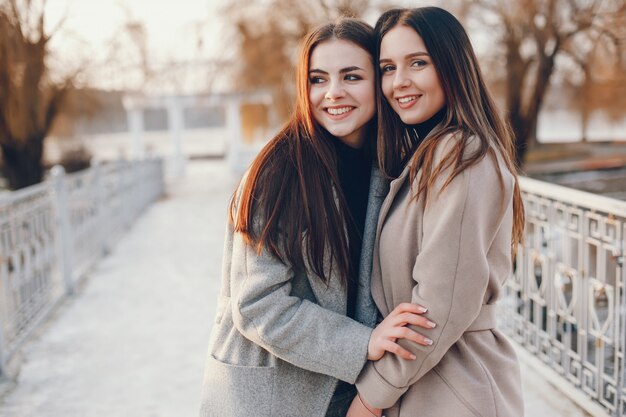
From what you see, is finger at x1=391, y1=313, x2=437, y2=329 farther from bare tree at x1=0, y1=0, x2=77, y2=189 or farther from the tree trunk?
the tree trunk

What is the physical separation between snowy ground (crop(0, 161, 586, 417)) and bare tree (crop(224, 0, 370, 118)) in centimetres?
863

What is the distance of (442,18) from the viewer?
1532mm

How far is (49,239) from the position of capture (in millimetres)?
5984

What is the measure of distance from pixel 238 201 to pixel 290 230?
0.57 ft

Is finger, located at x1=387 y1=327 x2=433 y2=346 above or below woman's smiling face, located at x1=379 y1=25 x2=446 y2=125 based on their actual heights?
below

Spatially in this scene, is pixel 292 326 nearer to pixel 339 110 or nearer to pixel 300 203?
pixel 300 203

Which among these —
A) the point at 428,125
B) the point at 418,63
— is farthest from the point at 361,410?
the point at 418,63

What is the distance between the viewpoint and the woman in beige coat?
4.71 ft

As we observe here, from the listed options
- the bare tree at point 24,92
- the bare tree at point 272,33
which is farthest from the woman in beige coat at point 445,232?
the bare tree at point 272,33

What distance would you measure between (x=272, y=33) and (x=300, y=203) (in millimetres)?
15445

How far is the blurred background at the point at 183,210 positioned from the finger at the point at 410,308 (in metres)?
0.81

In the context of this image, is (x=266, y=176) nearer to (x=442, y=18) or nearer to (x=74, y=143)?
(x=442, y=18)

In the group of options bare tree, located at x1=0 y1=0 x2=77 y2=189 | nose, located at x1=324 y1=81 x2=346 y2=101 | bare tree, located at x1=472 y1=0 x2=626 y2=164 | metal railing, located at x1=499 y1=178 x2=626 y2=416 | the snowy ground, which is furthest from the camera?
bare tree, located at x1=472 y1=0 x2=626 y2=164

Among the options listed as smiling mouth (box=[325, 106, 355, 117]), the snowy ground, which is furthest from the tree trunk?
smiling mouth (box=[325, 106, 355, 117])
